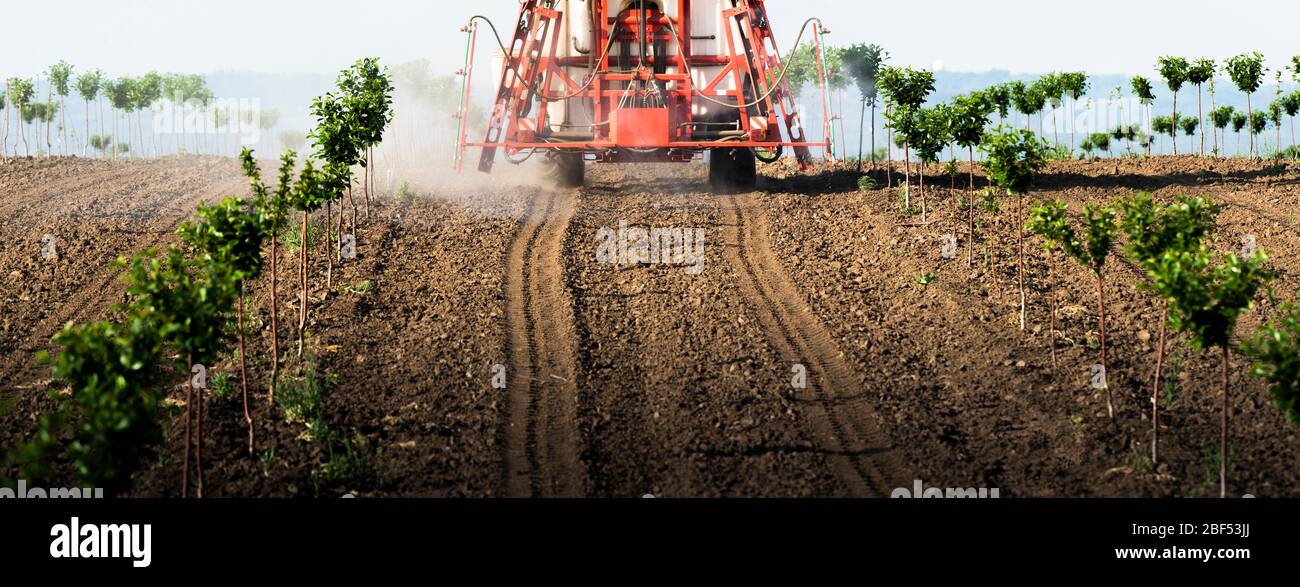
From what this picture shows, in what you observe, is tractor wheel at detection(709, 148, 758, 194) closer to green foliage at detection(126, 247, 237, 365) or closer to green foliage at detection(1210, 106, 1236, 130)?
green foliage at detection(126, 247, 237, 365)

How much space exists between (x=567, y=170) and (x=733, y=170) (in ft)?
10.3

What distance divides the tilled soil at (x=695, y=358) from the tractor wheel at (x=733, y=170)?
0.83m

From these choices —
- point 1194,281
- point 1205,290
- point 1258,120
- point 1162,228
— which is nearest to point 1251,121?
point 1258,120

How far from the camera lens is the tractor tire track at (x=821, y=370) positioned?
991cm

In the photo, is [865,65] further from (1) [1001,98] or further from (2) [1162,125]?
(2) [1162,125]

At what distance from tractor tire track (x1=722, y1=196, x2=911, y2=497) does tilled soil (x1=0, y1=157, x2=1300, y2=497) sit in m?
0.04

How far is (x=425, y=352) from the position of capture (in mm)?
12789

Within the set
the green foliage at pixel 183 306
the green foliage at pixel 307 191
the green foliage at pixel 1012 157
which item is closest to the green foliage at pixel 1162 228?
the green foliage at pixel 1012 157

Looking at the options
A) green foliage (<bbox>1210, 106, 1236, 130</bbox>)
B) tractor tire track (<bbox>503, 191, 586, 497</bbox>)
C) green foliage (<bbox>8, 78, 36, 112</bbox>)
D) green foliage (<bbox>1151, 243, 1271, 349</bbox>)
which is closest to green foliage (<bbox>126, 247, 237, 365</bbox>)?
tractor tire track (<bbox>503, 191, 586, 497</bbox>)

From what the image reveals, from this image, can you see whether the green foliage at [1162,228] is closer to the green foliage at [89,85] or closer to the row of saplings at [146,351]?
the row of saplings at [146,351]

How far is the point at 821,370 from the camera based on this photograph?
40.5 ft

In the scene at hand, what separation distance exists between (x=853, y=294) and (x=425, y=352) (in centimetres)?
563

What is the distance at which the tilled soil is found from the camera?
9.80 meters
